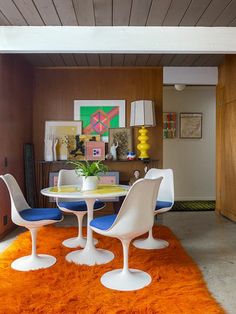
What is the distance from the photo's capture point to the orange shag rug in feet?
6.57

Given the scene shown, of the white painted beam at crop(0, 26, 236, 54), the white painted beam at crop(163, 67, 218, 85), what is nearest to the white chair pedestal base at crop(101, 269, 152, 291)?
the white painted beam at crop(0, 26, 236, 54)

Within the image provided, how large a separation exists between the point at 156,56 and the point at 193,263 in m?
2.92

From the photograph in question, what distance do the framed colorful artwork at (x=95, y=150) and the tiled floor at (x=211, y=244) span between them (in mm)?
1049

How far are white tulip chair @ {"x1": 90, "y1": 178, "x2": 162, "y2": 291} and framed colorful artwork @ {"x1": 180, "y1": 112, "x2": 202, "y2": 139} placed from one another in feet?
14.0

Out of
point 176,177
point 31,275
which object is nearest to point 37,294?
point 31,275

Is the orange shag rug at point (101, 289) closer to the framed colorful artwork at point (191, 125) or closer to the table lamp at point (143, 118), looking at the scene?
the table lamp at point (143, 118)

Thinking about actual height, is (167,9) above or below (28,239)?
above

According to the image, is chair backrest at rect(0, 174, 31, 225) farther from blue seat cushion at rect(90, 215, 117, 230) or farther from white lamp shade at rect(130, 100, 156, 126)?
white lamp shade at rect(130, 100, 156, 126)

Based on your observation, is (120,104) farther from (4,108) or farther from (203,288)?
(203,288)

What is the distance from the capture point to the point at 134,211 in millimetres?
2281

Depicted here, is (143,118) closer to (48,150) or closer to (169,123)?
(48,150)

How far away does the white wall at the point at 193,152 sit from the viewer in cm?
650

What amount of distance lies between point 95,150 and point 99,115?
0.58 metres

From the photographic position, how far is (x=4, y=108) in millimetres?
3775
